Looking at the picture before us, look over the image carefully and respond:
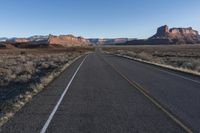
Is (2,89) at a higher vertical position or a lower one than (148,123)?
lower

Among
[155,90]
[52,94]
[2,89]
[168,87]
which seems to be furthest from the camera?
[2,89]

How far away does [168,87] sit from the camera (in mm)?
16125

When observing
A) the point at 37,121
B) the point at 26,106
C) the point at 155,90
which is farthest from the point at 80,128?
the point at 155,90

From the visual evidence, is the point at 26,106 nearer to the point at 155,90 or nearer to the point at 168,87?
the point at 155,90

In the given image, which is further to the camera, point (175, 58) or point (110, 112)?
point (175, 58)

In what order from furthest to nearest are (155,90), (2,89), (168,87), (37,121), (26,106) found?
(2,89)
(168,87)
(155,90)
(26,106)
(37,121)

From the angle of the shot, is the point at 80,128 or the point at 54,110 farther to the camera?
the point at 54,110

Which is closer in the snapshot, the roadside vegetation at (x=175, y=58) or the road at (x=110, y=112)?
the road at (x=110, y=112)

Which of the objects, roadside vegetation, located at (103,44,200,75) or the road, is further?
roadside vegetation, located at (103,44,200,75)

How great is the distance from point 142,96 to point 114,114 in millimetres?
3587

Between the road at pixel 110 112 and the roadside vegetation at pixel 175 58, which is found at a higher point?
the road at pixel 110 112

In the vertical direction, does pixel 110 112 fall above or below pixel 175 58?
above

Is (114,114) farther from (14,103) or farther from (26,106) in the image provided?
(14,103)

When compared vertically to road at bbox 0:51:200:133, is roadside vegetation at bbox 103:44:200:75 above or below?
below
